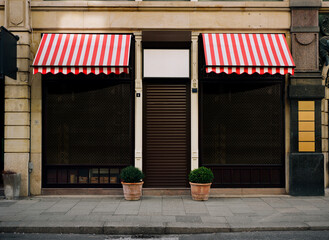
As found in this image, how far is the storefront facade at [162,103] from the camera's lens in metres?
10.6

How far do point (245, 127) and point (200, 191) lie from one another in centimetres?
262

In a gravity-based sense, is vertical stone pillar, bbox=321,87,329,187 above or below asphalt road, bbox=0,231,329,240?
above

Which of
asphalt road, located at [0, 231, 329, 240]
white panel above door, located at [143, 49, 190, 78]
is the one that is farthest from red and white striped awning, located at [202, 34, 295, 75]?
asphalt road, located at [0, 231, 329, 240]

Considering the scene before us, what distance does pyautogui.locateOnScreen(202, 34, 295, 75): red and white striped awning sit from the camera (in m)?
9.82

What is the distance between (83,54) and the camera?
33.1 feet

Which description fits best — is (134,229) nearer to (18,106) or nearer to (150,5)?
(18,106)

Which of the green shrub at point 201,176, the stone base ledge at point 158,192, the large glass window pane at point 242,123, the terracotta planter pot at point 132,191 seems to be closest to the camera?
the green shrub at point 201,176

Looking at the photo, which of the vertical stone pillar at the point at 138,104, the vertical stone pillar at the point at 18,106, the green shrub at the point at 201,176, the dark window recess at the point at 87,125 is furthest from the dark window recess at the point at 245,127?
the vertical stone pillar at the point at 18,106

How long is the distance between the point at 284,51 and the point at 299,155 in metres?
3.21

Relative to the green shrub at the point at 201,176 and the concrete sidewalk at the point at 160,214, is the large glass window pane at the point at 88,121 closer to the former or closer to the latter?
the concrete sidewalk at the point at 160,214

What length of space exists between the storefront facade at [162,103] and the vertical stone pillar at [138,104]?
0.10ft

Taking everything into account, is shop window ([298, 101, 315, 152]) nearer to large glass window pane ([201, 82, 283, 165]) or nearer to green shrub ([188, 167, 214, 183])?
large glass window pane ([201, 82, 283, 165])

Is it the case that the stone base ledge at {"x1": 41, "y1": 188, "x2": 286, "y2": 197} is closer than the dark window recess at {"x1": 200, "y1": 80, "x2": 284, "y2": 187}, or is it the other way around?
the stone base ledge at {"x1": 41, "y1": 188, "x2": 286, "y2": 197}

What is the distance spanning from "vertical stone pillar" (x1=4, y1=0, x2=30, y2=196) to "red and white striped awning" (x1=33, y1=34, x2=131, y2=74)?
0.81 m
